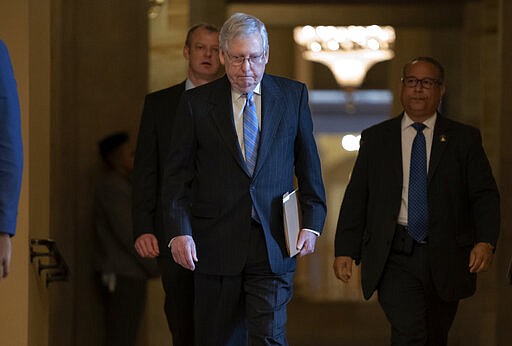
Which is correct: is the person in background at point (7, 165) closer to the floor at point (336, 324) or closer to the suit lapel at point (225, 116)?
the suit lapel at point (225, 116)

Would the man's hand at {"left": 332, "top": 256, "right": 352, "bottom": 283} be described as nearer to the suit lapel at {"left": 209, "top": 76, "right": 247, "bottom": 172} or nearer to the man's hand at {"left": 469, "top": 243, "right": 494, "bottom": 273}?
the man's hand at {"left": 469, "top": 243, "right": 494, "bottom": 273}

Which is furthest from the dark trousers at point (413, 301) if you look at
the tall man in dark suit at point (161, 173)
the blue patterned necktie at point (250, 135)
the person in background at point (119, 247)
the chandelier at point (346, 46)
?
the chandelier at point (346, 46)

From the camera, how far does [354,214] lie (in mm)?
7555

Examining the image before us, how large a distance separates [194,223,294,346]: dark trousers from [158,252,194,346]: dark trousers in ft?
2.43

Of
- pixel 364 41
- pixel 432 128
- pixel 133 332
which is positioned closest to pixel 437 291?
pixel 432 128

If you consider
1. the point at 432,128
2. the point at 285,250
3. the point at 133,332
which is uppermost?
the point at 432,128

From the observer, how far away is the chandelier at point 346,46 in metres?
24.6

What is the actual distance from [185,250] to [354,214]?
57.6 inches

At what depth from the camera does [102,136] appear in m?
10.2

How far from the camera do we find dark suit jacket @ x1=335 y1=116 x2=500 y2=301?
24.0 feet

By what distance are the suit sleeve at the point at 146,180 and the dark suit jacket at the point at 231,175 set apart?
866 mm

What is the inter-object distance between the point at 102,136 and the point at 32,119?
2751mm

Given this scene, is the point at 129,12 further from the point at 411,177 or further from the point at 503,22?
the point at 411,177

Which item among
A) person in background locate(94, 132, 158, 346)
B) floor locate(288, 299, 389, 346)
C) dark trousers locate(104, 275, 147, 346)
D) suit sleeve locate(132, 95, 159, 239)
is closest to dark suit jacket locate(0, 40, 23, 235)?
suit sleeve locate(132, 95, 159, 239)
